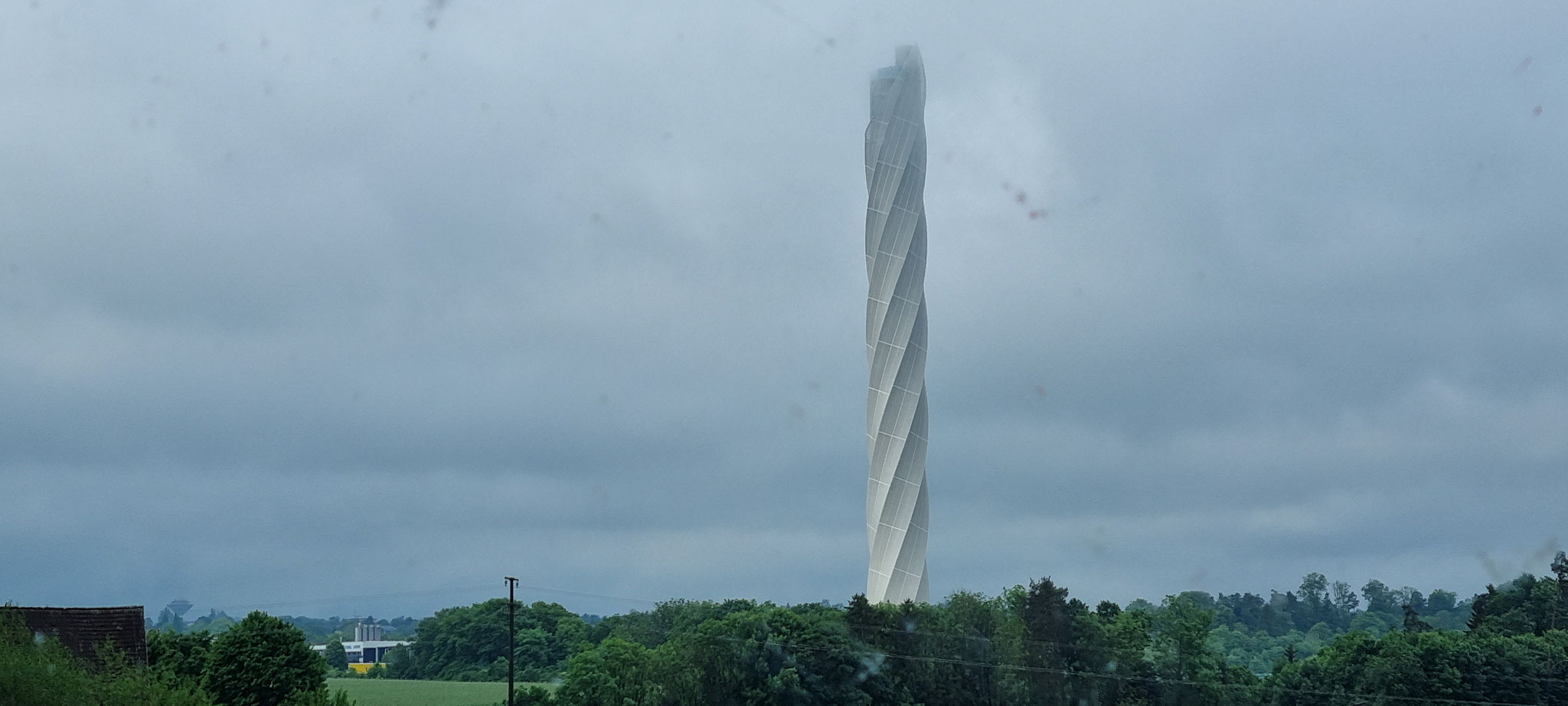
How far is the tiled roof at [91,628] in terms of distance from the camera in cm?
4803

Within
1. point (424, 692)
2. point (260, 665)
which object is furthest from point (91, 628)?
point (424, 692)

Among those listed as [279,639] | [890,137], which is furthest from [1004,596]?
[279,639]

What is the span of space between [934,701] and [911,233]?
99.9 ft

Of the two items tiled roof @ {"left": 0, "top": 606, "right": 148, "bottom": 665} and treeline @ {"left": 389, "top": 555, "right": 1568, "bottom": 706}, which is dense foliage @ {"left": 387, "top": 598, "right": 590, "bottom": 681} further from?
tiled roof @ {"left": 0, "top": 606, "right": 148, "bottom": 665}

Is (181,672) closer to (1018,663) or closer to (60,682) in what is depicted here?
(60,682)

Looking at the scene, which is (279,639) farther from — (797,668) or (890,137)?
(890,137)

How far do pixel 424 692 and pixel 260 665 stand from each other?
59.0 meters

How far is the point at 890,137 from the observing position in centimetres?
9575

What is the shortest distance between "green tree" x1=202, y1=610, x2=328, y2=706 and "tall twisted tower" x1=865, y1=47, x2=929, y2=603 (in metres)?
39.7

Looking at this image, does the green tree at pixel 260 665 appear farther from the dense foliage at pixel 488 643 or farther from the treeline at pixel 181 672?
the dense foliage at pixel 488 643

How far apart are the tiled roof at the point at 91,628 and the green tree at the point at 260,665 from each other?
9.52 meters

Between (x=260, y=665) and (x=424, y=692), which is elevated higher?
(x=260, y=665)

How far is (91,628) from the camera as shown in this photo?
49406 mm

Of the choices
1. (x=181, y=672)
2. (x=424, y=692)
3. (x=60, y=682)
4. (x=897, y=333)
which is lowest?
(x=424, y=692)
